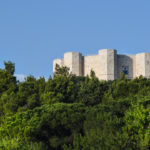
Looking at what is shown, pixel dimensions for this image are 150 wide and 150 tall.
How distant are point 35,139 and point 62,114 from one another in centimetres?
193

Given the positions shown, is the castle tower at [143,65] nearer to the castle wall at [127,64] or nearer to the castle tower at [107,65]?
the castle wall at [127,64]

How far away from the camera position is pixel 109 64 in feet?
192

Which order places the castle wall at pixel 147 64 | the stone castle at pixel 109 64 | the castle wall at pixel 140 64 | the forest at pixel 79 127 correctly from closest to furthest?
the forest at pixel 79 127 → the stone castle at pixel 109 64 → the castle wall at pixel 147 64 → the castle wall at pixel 140 64

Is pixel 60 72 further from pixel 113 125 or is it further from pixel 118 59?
pixel 113 125

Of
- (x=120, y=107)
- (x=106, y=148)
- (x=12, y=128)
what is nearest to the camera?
(x=106, y=148)

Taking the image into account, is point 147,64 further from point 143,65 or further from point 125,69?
point 125,69

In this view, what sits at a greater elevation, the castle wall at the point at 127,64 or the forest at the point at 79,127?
the castle wall at the point at 127,64

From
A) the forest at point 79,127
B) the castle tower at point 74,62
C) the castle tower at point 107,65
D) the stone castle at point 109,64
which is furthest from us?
the castle tower at point 74,62

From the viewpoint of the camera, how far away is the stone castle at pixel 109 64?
5856cm

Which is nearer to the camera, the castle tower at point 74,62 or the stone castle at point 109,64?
the stone castle at point 109,64

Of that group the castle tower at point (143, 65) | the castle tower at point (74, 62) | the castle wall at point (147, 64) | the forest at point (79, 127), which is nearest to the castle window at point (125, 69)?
the castle tower at point (143, 65)

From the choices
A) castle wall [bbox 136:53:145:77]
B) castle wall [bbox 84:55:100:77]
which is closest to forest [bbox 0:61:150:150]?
castle wall [bbox 84:55:100:77]

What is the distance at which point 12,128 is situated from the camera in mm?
14023

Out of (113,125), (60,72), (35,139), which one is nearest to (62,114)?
(35,139)
